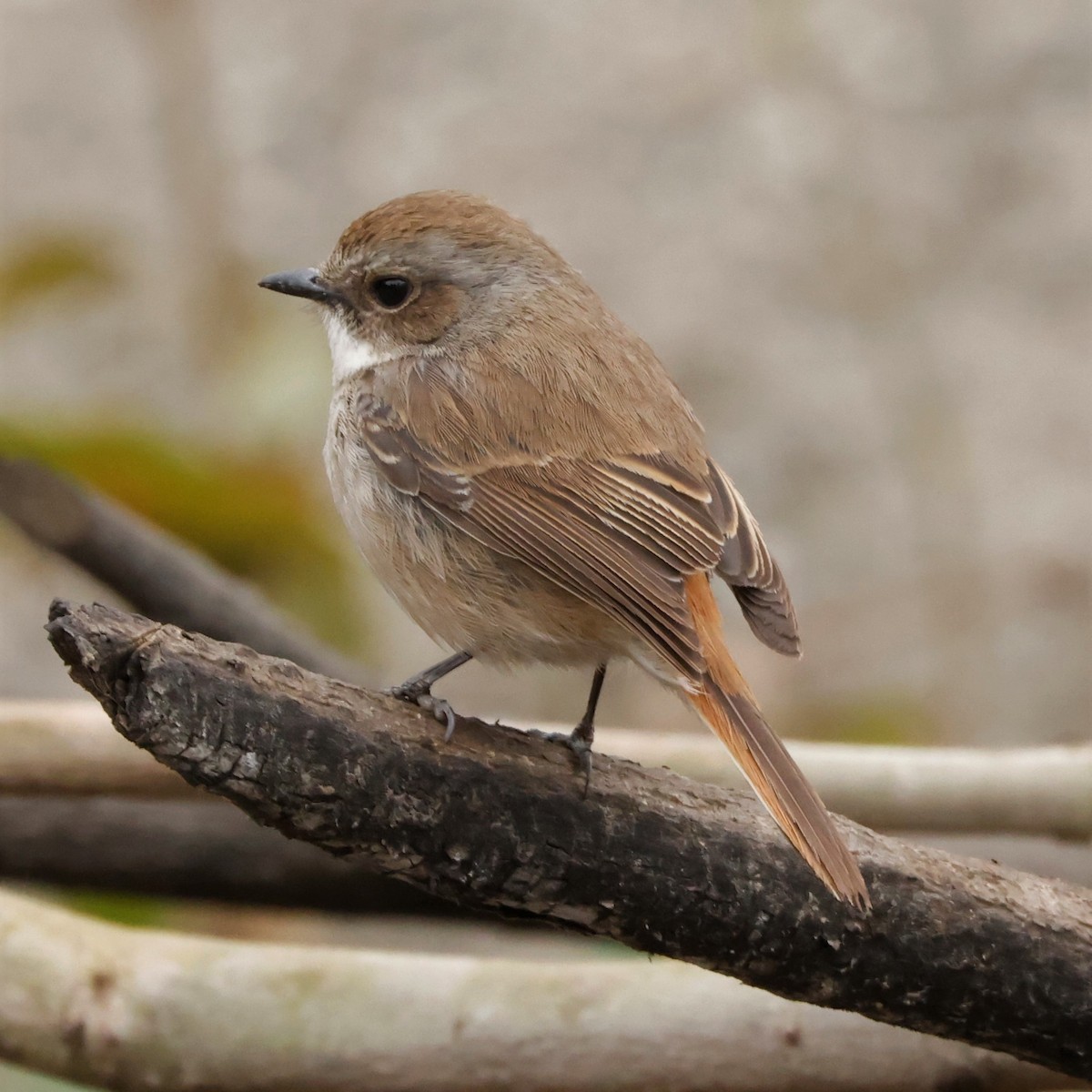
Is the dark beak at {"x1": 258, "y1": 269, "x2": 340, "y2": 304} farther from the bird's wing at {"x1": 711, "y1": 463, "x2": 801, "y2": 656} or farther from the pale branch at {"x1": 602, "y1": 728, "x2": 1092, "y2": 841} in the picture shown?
the pale branch at {"x1": 602, "y1": 728, "x2": 1092, "y2": 841}

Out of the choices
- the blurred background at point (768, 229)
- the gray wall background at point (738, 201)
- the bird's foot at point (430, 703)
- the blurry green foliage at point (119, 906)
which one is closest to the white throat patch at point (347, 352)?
the bird's foot at point (430, 703)

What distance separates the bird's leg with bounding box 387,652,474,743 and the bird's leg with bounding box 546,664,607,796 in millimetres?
237

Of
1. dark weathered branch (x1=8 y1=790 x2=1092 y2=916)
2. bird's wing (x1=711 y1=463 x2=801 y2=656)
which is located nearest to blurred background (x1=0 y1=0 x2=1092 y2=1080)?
dark weathered branch (x1=8 y1=790 x2=1092 y2=916)

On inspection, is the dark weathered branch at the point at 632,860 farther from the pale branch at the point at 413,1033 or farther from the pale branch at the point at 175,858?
the pale branch at the point at 175,858

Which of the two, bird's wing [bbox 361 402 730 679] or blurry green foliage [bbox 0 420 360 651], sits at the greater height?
blurry green foliage [bbox 0 420 360 651]

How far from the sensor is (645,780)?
2.75 m

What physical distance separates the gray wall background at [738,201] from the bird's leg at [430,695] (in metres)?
3.62

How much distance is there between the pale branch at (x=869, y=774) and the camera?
352cm

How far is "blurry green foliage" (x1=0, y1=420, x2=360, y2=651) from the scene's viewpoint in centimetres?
417

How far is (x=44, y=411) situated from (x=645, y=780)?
261 cm

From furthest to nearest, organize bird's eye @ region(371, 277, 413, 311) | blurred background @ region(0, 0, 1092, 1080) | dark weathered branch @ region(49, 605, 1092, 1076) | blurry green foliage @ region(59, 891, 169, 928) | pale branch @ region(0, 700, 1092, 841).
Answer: blurred background @ region(0, 0, 1092, 1080)
blurry green foliage @ region(59, 891, 169, 928)
bird's eye @ region(371, 277, 413, 311)
pale branch @ region(0, 700, 1092, 841)
dark weathered branch @ region(49, 605, 1092, 1076)

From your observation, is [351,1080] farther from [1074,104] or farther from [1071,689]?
[1074,104]

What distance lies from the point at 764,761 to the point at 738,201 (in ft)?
18.4

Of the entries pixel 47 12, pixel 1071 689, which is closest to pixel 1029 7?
pixel 1071 689
